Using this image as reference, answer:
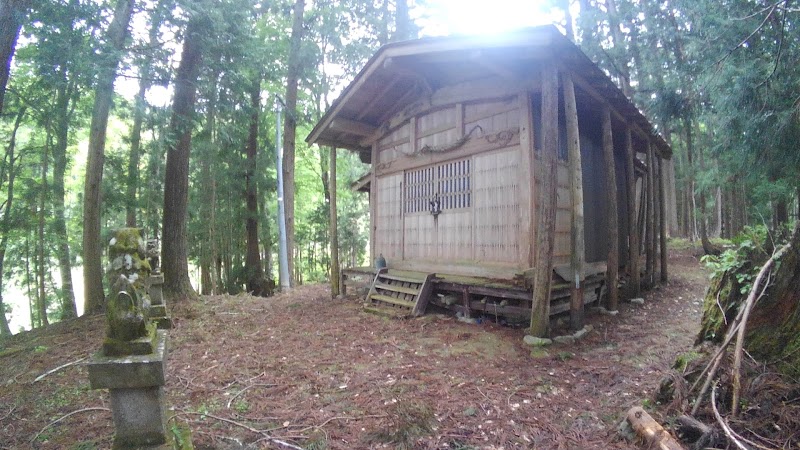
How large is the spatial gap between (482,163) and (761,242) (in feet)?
14.2

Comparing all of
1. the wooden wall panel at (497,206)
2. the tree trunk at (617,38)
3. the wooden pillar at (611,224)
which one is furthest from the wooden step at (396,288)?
the tree trunk at (617,38)

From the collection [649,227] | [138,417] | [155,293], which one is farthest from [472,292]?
[649,227]

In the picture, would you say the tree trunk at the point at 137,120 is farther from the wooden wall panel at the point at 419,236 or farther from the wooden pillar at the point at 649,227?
the wooden pillar at the point at 649,227

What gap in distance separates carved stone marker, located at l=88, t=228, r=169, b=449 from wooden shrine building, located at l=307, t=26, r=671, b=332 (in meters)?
4.63

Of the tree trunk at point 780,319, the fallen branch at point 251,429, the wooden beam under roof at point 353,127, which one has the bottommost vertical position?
the fallen branch at point 251,429

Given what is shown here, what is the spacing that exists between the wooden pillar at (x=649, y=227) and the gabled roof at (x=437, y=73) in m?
0.64

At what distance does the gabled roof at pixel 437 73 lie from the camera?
5445mm

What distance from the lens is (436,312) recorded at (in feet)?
24.6

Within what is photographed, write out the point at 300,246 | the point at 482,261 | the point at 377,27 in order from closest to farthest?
the point at 482,261 → the point at 377,27 → the point at 300,246

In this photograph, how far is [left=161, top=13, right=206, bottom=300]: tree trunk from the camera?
8469 mm

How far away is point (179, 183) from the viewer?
8.98m

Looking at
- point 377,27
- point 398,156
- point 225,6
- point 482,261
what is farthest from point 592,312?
point 377,27

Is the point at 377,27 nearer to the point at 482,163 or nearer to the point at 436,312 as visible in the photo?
the point at 482,163

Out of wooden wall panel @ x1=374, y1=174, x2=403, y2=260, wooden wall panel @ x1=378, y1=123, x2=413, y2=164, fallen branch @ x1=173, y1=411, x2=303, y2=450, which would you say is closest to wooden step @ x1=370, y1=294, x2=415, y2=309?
wooden wall panel @ x1=374, y1=174, x2=403, y2=260
